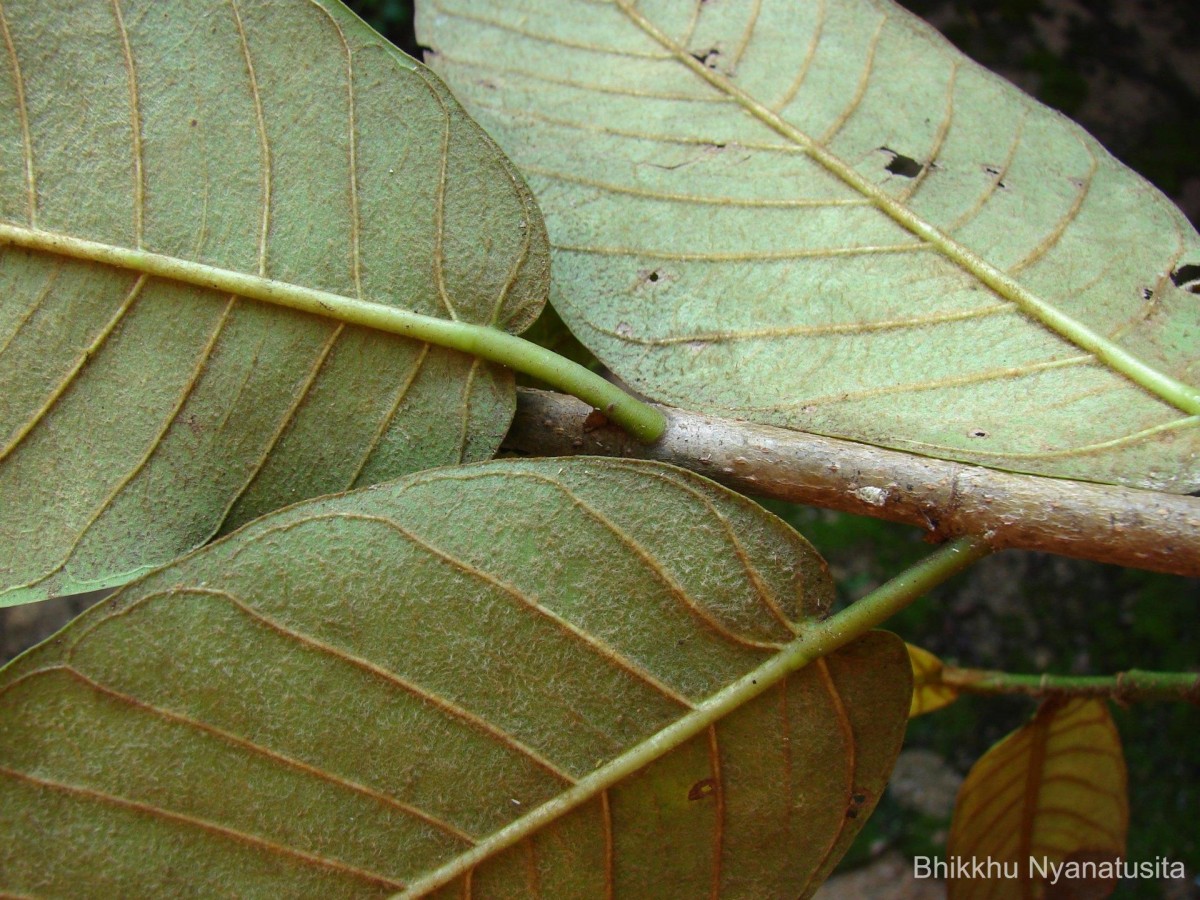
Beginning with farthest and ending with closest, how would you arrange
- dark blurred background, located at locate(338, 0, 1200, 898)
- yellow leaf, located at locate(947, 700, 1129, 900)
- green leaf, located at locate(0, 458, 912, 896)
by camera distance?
dark blurred background, located at locate(338, 0, 1200, 898) → yellow leaf, located at locate(947, 700, 1129, 900) → green leaf, located at locate(0, 458, 912, 896)

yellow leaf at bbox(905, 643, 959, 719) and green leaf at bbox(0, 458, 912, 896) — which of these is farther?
yellow leaf at bbox(905, 643, 959, 719)

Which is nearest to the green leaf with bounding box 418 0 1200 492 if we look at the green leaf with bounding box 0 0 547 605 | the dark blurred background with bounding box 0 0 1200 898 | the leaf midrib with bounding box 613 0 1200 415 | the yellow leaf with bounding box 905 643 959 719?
the leaf midrib with bounding box 613 0 1200 415

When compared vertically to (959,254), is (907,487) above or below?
below

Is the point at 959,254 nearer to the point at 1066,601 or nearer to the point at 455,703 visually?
the point at 455,703

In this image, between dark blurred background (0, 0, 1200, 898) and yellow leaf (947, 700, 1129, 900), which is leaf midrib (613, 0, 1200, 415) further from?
dark blurred background (0, 0, 1200, 898)

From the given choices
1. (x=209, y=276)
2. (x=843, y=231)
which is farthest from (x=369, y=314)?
(x=843, y=231)

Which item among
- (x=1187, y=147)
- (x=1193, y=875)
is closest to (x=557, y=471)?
(x=1193, y=875)

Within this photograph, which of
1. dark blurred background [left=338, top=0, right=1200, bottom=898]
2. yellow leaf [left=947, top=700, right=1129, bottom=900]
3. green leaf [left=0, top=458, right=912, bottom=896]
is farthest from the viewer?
dark blurred background [left=338, top=0, right=1200, bottom=898]
